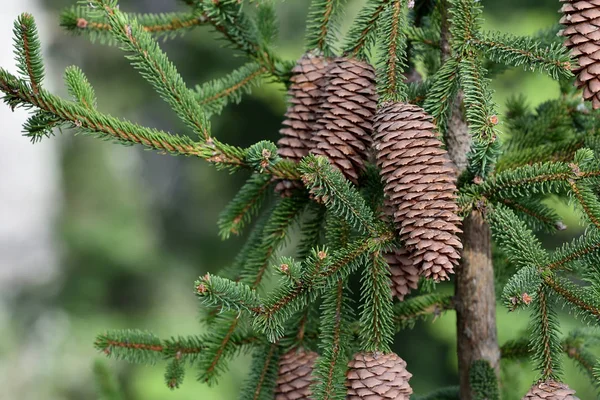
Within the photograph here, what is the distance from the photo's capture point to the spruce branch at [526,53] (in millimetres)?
851

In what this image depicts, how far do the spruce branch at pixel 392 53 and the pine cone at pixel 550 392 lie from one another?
1.51ft

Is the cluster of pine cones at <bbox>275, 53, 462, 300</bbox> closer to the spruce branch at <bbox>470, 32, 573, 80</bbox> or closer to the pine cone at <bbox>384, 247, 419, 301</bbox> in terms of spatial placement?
the pine cone at <bbox>384, 247, 419, 301</bbox>

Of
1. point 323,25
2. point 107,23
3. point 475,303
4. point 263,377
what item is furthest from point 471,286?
point 107,23

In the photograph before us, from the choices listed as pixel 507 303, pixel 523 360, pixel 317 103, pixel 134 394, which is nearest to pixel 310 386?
Result: pixel 507 303

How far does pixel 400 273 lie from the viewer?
0.96 meters

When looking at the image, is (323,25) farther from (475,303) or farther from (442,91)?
(475,303)

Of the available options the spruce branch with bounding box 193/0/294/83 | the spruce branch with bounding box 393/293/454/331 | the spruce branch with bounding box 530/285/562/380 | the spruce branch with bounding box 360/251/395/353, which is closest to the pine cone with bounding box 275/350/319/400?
the spruce branch with bounding box 360/251/395/353

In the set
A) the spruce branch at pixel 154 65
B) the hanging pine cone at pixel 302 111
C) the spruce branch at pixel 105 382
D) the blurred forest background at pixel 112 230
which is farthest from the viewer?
the blurred forest background at pixel 112 230

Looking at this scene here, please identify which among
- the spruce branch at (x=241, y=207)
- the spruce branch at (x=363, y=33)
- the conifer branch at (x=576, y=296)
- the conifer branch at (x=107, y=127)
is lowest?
the conifer branch at (x=576, y=296)

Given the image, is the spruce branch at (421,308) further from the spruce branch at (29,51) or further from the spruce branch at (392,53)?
the spruce branch at (29,51)

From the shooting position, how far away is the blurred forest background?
16.7 feet

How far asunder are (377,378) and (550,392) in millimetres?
235

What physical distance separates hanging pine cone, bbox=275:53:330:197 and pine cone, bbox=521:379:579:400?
1.56 ft

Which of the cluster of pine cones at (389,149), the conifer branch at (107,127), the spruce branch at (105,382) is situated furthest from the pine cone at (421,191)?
the spruce branch at (105,382)
